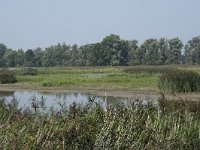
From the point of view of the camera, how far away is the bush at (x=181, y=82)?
115 ft

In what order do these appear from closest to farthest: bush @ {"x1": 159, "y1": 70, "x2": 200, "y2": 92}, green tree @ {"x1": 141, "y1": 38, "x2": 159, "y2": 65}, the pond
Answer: the pond < bush @ {"x1": 159, "y1": 70, "x2": 200, "y2": 92} < green tree @ {"x1": 141, "y1": 38, "x2": 159, "y2": 65}

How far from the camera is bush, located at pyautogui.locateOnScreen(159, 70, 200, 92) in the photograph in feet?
115

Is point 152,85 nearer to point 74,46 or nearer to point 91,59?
point 91,59

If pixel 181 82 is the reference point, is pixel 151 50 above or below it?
above

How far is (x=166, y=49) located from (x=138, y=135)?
115403mm

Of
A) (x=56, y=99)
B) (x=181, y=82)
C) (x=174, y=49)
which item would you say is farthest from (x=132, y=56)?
(x=56, y=99)

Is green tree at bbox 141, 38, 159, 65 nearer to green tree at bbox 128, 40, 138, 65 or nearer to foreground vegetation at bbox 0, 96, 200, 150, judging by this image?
green tree at bbox 128, 40, 138, 65

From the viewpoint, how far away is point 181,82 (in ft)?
116

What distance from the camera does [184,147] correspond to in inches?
333

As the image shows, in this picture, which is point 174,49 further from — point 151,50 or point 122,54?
point 122,54

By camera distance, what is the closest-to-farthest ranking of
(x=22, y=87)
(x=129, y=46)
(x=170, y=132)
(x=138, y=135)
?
1. (x=138, y=135)
2. (x=170, y=132)
3. (x=22, y=87)
4. (x=129, y=46)

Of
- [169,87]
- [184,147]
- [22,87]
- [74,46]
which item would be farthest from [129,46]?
[184,147]

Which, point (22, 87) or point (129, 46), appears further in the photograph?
point (129, 46)

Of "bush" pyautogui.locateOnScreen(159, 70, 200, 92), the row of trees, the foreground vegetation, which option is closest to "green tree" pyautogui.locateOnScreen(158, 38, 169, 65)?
the row of trees
